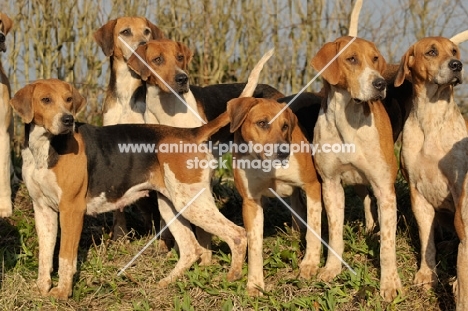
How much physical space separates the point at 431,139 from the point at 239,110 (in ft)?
5.52

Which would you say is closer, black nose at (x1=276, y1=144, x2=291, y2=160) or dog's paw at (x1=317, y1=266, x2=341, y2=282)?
black nose at (x1=276, y1=144, x2=291, y2=160)

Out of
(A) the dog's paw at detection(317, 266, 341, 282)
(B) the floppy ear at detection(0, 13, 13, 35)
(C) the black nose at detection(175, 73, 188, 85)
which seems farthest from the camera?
(B) the floppy ear at detection(0, 13, 13, 35)

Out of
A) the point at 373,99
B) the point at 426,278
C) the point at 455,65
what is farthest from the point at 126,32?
the point at 426,278

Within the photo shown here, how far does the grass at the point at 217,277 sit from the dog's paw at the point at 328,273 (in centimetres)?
8

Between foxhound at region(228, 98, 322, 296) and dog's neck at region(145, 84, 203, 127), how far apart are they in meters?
1.04

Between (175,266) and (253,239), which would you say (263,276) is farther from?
(175,266)

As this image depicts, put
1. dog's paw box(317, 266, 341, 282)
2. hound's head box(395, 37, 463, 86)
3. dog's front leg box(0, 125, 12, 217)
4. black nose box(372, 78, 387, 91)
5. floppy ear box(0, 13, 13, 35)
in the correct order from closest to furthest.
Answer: black nose box(372, 78, 387, 91)
hound's head box(395, 37, 463, 86)
dog's paw box(317, 266, 341, 282)
dog's front leg box(0, 125, 12, 217)
floppy ear box(0, 13, 13, 35)

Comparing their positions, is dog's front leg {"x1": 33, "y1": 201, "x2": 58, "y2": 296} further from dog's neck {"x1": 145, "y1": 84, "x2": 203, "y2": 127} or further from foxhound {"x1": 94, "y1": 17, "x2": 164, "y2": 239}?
dog's neck {"x1": 145, "y1": 84, "x2": 203, "y2": 127}

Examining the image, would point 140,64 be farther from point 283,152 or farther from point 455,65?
point 455,65

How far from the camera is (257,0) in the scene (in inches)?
498

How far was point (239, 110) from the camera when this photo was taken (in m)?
7.57

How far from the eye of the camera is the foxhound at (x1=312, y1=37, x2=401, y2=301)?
287 inches

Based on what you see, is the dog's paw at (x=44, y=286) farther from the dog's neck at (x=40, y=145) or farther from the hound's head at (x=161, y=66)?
the hound's head at (x=161, y=66)

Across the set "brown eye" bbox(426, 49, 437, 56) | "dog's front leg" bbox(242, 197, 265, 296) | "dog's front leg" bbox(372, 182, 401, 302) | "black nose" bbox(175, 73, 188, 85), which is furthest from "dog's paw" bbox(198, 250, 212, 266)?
"brown eye" bbox(426, 49, 437, 56)
